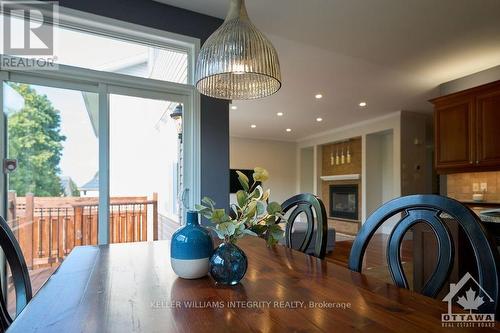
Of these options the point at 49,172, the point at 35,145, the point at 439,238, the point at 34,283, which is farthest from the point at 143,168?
the point at 439,238

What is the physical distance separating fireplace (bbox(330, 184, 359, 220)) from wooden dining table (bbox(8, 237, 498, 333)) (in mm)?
7094

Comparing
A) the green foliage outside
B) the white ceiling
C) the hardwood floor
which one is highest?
the white ceiling

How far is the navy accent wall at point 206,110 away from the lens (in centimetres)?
264

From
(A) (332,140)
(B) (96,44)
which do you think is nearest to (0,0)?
(B) (96,44)

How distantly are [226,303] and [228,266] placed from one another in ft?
0.50

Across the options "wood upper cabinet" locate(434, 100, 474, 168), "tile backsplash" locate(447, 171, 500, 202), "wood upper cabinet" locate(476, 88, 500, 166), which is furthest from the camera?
"tile backsplash" locate(447, 171, 500, 202)

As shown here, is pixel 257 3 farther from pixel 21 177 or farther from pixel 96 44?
pixel 21 177

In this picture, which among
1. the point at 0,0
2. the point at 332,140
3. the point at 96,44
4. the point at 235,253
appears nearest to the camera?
the point at 235,253

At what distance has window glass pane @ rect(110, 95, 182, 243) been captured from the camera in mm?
2695

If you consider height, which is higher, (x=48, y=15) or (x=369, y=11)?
(x=369, y=11)

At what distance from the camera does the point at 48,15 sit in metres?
2.36

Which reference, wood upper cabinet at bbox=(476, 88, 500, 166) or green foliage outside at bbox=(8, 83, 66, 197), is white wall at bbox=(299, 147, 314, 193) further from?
green foliage outside at bbox=(8, 83, 66, 197)

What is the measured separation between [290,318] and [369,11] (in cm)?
278

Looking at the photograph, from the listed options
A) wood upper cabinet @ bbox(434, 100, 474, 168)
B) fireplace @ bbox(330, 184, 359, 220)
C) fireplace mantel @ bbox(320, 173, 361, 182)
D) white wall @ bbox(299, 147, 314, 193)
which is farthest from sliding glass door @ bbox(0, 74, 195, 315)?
white wall @ bbox(299, 147, 314, 193)
